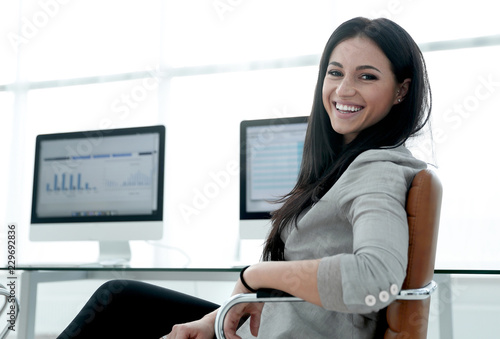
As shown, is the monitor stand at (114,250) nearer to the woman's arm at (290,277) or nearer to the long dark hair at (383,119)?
the long dark hair at (383,119)

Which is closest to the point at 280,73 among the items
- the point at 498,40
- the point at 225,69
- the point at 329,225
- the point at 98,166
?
the point at 225,69

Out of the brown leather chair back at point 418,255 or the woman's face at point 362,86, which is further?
the woman's face at point 362,86

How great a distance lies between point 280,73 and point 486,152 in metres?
1.39

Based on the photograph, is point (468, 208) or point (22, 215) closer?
point (468, 208)

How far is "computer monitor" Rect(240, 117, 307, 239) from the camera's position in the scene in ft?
6.88

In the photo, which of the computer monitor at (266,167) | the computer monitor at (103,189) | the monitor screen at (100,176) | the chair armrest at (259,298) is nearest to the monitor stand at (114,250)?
the computer monitor at (103,189)

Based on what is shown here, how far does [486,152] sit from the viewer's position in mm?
2990

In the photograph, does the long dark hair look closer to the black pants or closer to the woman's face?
the woman's face

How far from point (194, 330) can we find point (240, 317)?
155 mm

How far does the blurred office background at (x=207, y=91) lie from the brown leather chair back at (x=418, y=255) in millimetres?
1819

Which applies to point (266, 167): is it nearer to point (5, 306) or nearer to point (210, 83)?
point (5, 306)

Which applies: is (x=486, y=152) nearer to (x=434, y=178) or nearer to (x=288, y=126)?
(x=288, y=126)

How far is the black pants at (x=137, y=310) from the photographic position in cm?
135

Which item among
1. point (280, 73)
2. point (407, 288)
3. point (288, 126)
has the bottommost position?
point (407, 288)
